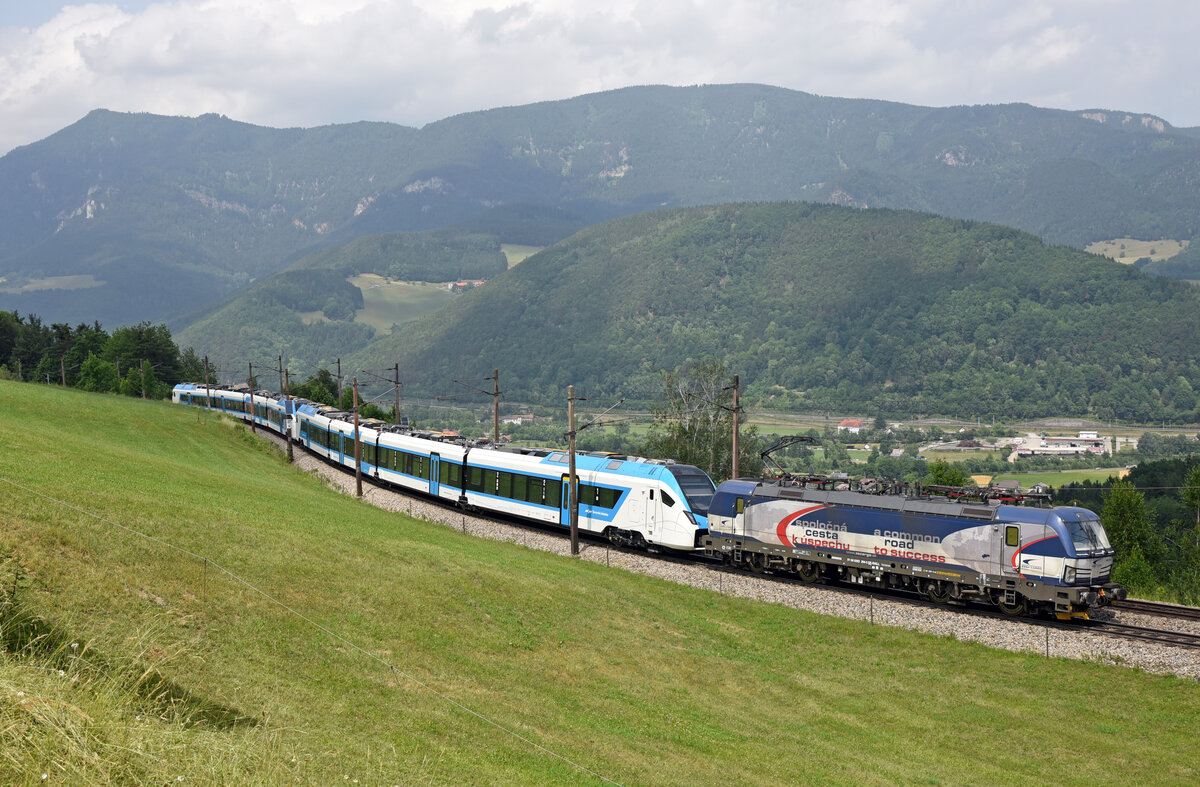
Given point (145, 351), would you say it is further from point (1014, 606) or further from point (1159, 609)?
point (1159, 609)

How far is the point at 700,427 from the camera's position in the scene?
7706 centimetres

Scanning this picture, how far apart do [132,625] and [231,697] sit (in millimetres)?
2400

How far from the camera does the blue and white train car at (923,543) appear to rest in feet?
92.1

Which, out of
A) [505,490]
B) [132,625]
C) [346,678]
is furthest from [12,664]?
[505,490]

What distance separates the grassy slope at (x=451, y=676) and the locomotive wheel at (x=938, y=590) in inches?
205

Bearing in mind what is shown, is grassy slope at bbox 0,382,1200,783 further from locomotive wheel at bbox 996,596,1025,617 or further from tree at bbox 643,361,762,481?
tree at bbox 643,361,762,481

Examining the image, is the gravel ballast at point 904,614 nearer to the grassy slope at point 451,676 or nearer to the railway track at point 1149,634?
the railway track at point 1149,634

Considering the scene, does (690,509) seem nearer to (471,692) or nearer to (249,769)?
(471,692)

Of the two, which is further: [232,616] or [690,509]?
[690,509]

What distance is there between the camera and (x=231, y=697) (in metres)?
12.4

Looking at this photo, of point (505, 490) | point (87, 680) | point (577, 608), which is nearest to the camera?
point (87, 680)

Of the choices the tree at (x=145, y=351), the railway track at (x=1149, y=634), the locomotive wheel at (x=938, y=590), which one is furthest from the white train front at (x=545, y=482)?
the tree at (x=145, y=351)

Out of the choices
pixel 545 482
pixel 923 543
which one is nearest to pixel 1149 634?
pixel 923 543

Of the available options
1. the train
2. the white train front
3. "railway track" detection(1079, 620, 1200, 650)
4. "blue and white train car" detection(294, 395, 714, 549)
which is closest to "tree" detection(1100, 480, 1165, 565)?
the train
